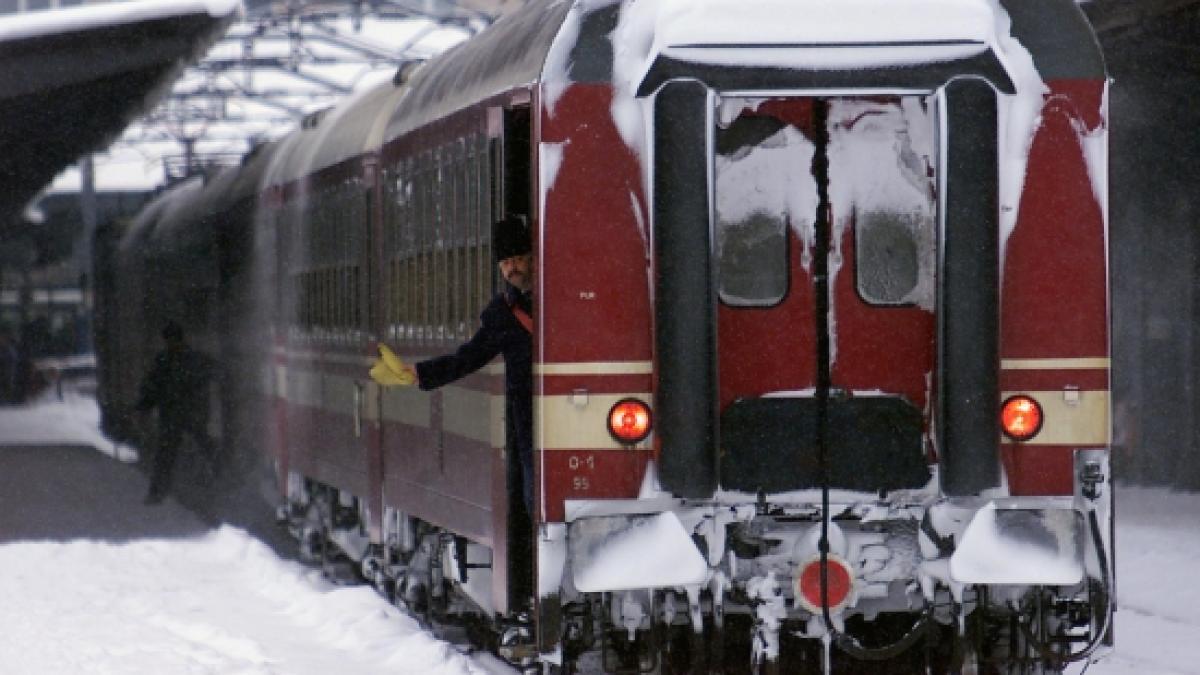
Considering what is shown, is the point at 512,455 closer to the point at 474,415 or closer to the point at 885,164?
the point at 474,415

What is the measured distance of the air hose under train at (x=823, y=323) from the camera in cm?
962

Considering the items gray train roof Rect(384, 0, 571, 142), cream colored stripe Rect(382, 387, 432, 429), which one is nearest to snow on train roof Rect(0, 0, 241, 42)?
gray train roof Rect(384, 0, 571, 142)

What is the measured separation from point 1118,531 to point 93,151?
2137 centimetres

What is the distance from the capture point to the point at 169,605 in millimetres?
15891

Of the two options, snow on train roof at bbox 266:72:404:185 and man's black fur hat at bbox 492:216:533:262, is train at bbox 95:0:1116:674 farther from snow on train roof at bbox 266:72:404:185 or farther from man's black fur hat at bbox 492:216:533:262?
snow on train roof at bbox 266:72:404:185

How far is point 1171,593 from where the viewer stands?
16.7m

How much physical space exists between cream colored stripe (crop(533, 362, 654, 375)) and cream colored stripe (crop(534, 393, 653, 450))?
81 mm

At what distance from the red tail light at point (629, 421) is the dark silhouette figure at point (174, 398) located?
14805 millimetres

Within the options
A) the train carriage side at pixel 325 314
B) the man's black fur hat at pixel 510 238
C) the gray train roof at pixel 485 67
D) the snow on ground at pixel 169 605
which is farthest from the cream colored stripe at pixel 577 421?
the train carriage side at pixel 325 314

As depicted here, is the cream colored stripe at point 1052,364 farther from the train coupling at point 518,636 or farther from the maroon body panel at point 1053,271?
the train coupling at point 518,636

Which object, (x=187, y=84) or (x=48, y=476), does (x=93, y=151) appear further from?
(x=48, y=476)

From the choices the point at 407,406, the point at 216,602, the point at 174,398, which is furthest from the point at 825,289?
the point at 174,398

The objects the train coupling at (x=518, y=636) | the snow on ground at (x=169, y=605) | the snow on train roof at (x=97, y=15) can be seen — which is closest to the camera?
the train coupling at (x=518, y=636)

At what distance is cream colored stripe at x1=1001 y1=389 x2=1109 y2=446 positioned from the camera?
966cm
